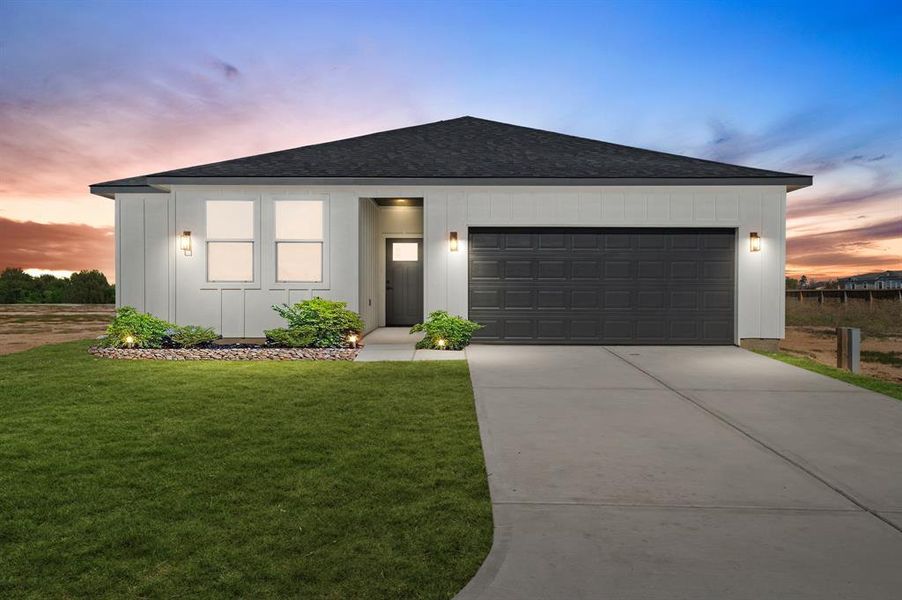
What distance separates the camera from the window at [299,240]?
38.4 ft

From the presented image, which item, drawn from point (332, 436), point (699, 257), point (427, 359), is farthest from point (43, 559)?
point (699, 257)

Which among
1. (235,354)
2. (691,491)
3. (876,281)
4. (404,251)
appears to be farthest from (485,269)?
(876,281)

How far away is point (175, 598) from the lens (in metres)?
2.42

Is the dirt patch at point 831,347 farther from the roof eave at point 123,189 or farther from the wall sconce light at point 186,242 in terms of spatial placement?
the roof eave at point 123,189

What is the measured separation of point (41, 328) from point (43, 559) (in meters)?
17.9

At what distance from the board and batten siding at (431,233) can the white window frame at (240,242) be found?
0.14ft

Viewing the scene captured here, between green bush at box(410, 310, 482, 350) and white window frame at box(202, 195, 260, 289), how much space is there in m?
3.78

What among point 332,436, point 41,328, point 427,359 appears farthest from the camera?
point 41,328

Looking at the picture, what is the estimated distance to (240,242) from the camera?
1175 cm

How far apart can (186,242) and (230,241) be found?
0.89 meters

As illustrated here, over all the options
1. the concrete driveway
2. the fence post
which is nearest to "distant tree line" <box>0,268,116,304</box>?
the concrete driveway

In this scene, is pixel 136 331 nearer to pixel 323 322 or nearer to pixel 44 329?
pixel 323 322

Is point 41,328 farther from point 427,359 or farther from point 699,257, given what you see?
point 699,257

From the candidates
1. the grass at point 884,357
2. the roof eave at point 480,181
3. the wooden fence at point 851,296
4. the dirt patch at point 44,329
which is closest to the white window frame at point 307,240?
the roof eave at point 480,181
